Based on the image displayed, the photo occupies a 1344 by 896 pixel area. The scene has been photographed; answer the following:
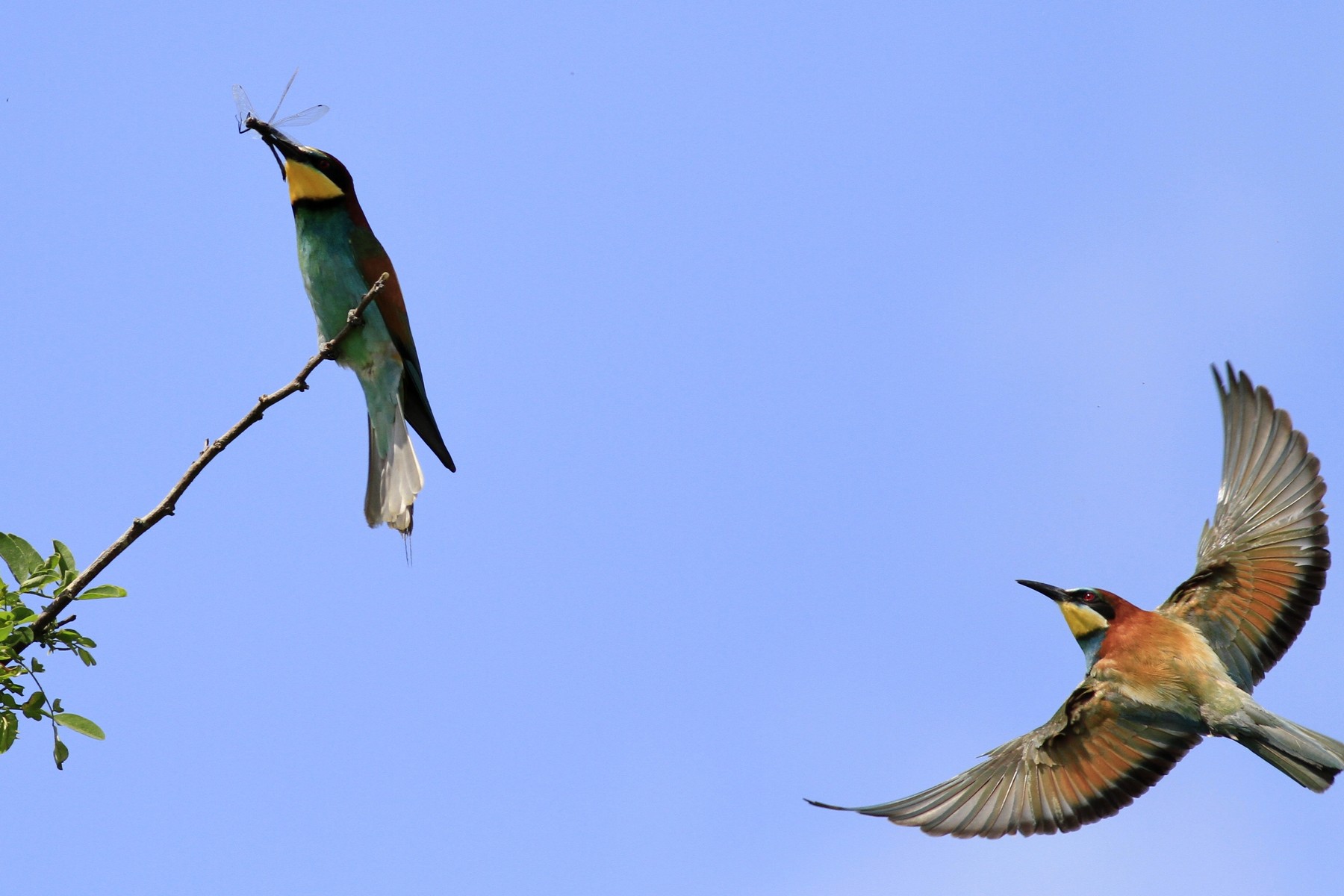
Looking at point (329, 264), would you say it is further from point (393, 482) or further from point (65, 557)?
point (65, 557)

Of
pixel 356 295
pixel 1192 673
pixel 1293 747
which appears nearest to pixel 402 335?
pixel 356 295

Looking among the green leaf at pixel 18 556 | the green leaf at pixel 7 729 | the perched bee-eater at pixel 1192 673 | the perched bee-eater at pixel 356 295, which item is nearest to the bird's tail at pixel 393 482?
the perched bee-eater at pixel 356 295

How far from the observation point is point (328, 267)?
14.6ft

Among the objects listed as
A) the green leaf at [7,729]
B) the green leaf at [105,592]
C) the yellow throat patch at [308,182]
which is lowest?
the green leaf at [7,729]

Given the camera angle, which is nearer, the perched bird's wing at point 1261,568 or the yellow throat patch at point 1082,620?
the perched bird's wing at point 1261,568

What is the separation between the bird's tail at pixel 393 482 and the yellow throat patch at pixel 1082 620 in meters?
2.18

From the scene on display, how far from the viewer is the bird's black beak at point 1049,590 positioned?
4398 millimetres

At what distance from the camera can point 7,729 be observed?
7.25ft

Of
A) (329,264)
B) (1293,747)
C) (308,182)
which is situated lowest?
(1293,747)

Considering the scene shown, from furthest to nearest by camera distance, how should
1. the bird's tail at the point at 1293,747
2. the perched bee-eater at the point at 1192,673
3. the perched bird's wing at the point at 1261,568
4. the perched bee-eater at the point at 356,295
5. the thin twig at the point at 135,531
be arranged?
1. the perched bee-eater at the point at 356,295
2. the perched bird's wing at the point at 1261,568
3. the perched bee-eater at the point at 1192,673
4. the bird's tail at the point at 1293,747
5. the thin twig at the point at 135,531

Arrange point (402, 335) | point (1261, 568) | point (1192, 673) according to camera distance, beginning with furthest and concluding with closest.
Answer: point (402, 335) < point (1261, 568) < point (1192, 673)

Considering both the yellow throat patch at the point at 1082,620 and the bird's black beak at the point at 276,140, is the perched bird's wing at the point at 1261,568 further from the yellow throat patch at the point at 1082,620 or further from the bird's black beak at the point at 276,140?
the bird's black beak at the point at 276,140

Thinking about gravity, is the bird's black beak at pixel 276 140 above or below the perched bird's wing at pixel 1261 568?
above

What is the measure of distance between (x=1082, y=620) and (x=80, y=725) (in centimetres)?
307
